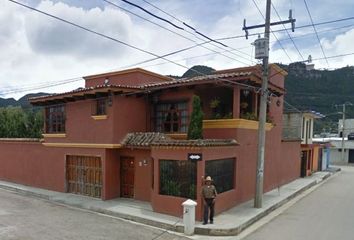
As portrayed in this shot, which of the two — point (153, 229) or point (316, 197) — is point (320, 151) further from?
point (153, 229)

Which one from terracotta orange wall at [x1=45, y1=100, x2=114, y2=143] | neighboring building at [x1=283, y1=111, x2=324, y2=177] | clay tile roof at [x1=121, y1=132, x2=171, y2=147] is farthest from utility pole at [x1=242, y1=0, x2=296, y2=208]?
neighboring building at [x1=283, y1=111, x2=324, y2=177]

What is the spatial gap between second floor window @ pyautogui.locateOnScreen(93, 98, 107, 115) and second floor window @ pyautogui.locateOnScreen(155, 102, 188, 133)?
8.44 ft

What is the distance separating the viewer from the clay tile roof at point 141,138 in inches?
646

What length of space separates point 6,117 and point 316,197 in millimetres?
26631

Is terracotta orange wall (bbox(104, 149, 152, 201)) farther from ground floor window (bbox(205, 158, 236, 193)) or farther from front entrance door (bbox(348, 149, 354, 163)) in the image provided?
front entrance door (bbox(348, 149, 354, 163))

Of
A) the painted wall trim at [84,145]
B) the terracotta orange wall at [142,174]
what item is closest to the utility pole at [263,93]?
the terracotta orange wall at [142,174]

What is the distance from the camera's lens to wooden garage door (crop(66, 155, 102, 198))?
1814cm

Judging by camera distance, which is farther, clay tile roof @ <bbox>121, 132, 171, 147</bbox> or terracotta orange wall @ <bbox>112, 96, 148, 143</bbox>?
terracotta orange wall @ <bbox>112, 96, 148, 143</bbox>

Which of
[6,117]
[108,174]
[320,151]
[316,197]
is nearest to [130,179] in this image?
[108,174]

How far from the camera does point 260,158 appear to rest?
1567 centimetres

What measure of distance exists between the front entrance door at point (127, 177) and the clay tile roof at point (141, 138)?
105 cm

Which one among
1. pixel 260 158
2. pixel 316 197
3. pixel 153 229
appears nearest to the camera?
pixel 153 229

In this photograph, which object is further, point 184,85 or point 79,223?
point 184,85

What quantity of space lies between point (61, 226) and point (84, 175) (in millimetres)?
5959
